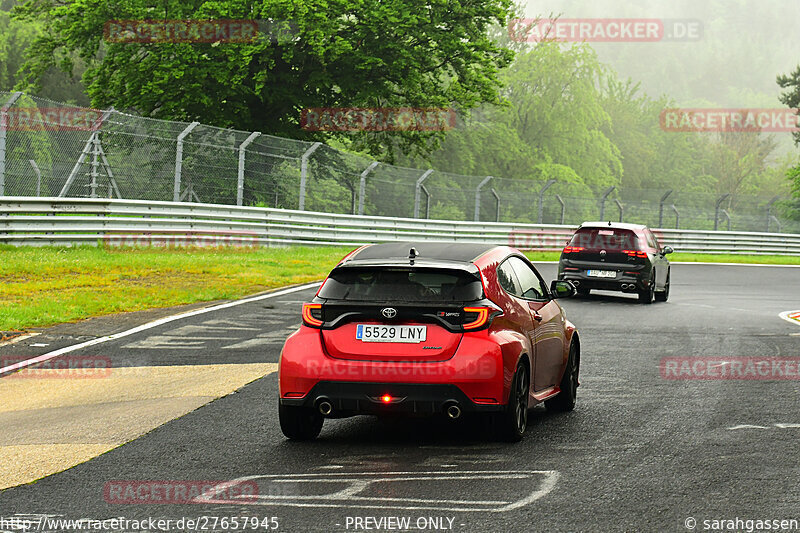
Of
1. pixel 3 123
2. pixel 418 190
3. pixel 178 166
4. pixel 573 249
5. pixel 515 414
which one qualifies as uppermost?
pixel 3 123

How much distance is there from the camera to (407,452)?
671 cm

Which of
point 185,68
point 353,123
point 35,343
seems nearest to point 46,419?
point 35,343

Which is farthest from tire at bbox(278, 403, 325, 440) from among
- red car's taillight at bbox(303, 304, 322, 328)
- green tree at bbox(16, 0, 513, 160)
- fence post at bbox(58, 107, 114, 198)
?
green tree at bbox(16, 0, 513, 160)

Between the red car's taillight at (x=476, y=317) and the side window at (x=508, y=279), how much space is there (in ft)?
1.83

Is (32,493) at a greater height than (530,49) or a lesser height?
lesser

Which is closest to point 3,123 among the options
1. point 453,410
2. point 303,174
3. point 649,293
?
point 303,174

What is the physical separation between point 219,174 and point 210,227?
1.60 m

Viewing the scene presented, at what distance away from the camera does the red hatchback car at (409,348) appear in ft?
21.6

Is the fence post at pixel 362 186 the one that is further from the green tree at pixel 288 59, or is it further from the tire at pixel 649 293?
the tire at pixel 649 293

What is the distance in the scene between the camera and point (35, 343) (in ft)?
37.3

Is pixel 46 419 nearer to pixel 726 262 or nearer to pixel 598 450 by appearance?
pixel 598 450

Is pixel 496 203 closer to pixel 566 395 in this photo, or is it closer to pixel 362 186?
Answer: pixel 362 186

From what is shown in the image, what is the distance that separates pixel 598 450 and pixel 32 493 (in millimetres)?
3511

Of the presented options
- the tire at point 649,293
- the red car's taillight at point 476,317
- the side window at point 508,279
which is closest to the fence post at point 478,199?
the tire at point 649,293
